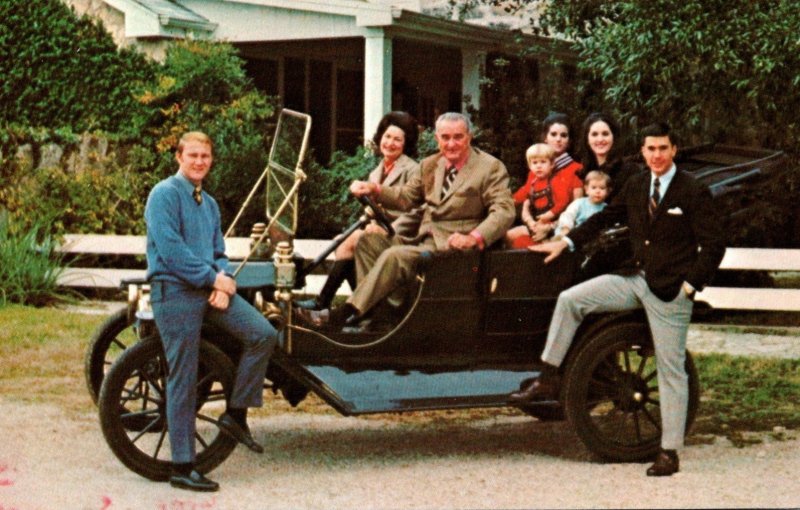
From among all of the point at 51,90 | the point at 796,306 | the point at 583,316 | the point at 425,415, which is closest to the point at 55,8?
the point at 51,90

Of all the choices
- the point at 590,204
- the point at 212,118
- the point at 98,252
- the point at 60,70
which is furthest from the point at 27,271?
the point at 590,204

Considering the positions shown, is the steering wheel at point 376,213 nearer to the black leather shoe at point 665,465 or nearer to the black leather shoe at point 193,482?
the black leather shoe at point 193,482

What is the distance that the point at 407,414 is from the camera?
29.2ft

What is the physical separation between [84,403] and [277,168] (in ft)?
7.95

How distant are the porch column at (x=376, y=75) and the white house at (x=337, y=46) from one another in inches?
0.5

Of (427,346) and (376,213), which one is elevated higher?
(376,213)

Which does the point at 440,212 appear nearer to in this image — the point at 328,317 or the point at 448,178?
the point at 448,178

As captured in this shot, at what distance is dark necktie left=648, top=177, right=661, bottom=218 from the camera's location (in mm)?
7176

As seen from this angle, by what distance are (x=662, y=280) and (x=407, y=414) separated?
→ 2.35 m

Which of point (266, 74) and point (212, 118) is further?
point (266, 74)

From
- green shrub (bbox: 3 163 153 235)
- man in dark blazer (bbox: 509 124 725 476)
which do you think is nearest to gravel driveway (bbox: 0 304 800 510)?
man in dark blazer (bbox: 509 124 725 476)

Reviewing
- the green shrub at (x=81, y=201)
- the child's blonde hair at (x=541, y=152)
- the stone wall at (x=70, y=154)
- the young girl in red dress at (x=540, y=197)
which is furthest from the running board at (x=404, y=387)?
the stone wall at (x=70, y=154)

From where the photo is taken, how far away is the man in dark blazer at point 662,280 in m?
7.08

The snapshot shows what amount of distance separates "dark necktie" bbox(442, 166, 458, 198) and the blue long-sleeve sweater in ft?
4.99
